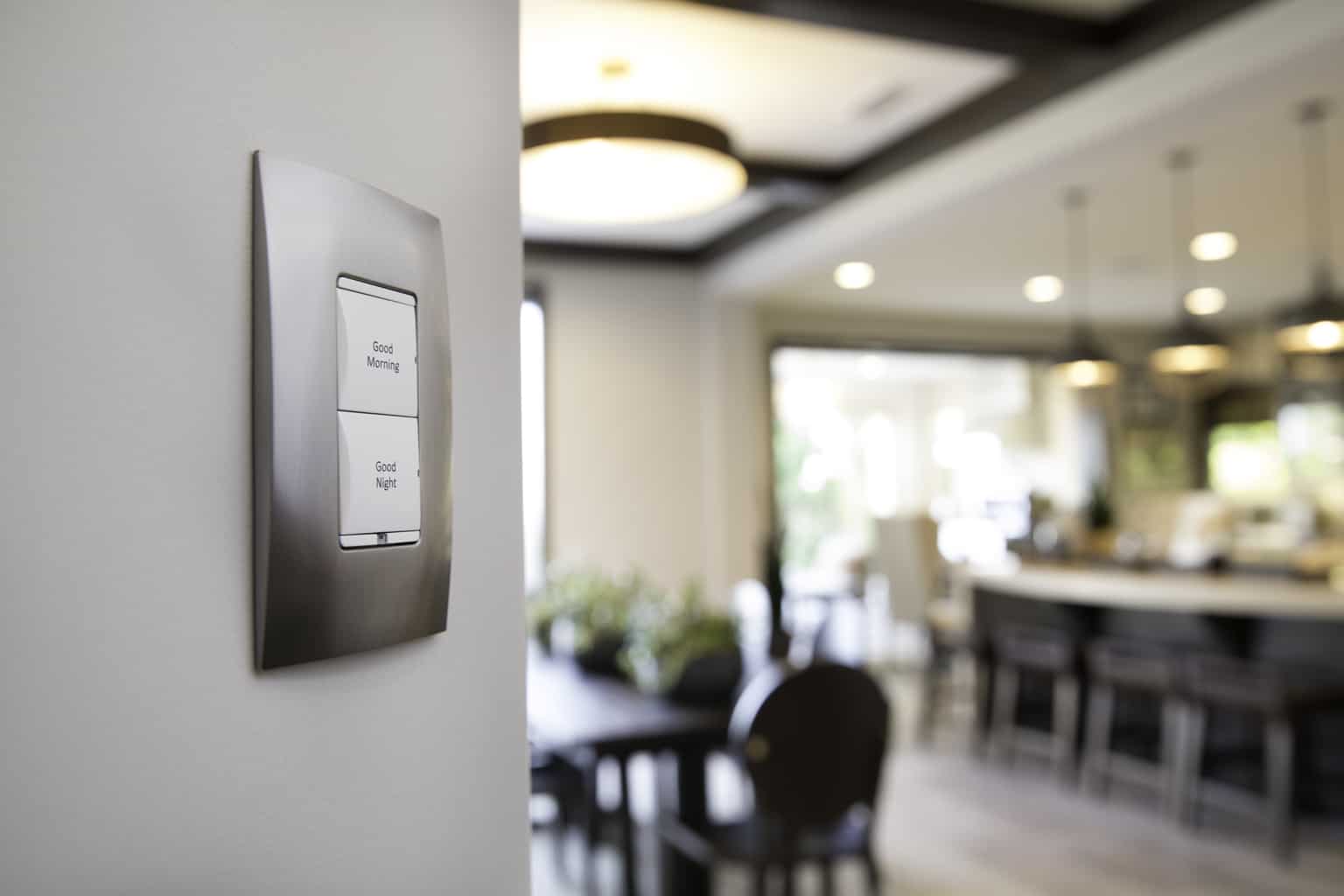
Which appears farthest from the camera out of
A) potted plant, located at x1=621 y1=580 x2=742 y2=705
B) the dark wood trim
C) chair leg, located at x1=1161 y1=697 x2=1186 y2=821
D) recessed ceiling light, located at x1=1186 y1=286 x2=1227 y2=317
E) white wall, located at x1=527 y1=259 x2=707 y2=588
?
recessed ceiling light, located at x1=1186 y1=286 x2=1227 y2=317

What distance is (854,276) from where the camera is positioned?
636 cm

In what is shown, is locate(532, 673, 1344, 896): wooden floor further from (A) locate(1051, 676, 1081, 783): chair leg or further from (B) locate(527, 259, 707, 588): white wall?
(B) locate(527, 259, 707, 588): white wall

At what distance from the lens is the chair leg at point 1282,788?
3.43 metres

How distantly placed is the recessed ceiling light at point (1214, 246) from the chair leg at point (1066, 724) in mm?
3091

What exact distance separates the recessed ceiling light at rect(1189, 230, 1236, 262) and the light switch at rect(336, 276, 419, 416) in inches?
251

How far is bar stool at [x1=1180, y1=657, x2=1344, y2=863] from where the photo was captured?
3436 millimetres

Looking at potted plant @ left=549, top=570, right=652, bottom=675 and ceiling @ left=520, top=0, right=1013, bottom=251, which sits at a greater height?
ceiling @ left=520, top=0, right=1013, bottom=251

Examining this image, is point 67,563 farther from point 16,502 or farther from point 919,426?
point 919,426

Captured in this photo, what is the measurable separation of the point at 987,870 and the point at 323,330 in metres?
3.42

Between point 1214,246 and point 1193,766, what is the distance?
3.74 m

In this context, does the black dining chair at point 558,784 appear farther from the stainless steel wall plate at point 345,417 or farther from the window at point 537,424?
the window at point 537,424

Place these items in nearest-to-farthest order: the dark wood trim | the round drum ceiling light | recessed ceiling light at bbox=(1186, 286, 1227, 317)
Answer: the round drum ceiling light → the dark wood trim → recessed ceiling light at bbox=(1186, 286, 1227, 317)

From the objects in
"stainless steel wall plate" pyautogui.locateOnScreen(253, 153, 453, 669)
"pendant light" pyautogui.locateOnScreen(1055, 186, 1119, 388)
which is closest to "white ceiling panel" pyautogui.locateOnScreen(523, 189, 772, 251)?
"pendant light" pyautogui.locateOnScreen(1055, 186, 1119, 388)

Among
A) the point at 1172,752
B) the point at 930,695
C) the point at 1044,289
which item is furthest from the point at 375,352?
the point at 1044,289
